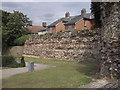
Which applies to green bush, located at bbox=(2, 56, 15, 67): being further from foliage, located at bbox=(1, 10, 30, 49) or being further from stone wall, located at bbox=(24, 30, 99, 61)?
foliage, located at bbox=(1, 10, 30, 49)

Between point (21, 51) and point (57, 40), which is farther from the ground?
point (57, 40)

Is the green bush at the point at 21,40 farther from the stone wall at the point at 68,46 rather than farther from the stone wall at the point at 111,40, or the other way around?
the stone wall at the point at 111,40

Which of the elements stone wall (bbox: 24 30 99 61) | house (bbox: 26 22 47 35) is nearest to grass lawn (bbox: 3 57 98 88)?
stone wall (bbox: 24 30 99 61)

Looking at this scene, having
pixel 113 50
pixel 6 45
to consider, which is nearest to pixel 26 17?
pixel 6 45

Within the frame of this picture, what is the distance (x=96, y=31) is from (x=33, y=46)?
39.4ft

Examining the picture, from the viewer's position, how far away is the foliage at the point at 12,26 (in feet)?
98.5

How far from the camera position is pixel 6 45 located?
29859 mm

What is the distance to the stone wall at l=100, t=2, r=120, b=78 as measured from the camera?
656 centimetres

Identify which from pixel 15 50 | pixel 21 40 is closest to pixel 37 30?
pixel 15 50

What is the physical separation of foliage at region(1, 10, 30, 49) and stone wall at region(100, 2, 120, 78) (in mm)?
25663

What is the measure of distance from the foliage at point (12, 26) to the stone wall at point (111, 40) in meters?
25.7

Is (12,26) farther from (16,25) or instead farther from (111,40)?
(111,40)

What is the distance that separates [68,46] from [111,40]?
1116 cm

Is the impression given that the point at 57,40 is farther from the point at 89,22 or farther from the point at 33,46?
the point at 89,22
